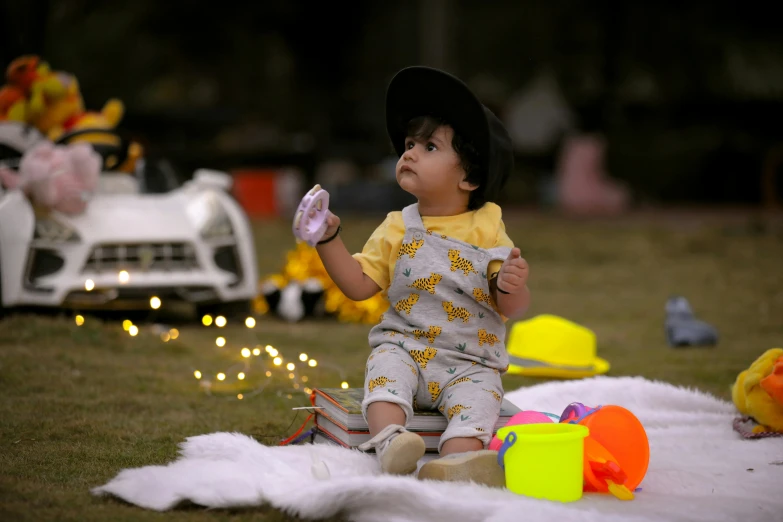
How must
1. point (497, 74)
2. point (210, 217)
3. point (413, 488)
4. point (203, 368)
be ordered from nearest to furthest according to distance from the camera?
point (413, 488) < point (203, 368) < point (210, 217) < point (497, 74)

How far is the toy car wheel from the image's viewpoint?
5641mm

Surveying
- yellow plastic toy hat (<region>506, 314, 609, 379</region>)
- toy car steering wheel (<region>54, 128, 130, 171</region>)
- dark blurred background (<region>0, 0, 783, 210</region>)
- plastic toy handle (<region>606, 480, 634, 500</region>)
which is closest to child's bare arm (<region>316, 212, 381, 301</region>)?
plastic toy handle (<region>606, 480, 634, 500</region>)

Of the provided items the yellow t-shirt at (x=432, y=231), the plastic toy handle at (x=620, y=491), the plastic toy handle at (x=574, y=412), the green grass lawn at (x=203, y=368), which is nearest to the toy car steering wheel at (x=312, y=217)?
the yellow t-shirt at (x=432, y=231)

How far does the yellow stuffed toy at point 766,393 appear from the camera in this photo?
3.06 metres

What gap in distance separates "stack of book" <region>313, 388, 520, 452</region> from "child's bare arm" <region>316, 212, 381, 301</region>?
0.97 feet

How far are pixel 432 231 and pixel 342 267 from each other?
295 millimetres

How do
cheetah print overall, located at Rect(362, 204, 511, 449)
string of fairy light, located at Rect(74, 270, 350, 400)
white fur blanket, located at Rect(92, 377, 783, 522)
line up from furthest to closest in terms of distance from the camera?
string of fairy light, located at Rect(74, 270, 350, 400)
cheetah print overall, located at Rect(362, 204, 511, 449)
white fur blanket, located at Rect(92, 377, 783, 522)

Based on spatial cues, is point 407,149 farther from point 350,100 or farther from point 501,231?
point 350,100

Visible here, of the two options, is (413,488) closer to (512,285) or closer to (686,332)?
(512,285)

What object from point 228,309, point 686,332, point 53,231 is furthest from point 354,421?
point 228,309

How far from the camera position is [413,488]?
226cm

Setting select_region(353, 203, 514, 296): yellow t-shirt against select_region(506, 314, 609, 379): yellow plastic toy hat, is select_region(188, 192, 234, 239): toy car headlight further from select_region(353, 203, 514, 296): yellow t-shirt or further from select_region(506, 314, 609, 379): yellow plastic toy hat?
select_region(353, 203, 514, 296): yellow t-shirt

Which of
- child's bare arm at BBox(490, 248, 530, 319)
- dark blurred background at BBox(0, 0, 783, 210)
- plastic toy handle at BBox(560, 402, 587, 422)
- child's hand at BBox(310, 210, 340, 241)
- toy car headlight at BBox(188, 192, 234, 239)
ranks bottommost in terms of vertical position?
plastic toy handle at BBox(560, 402, 587, 422)

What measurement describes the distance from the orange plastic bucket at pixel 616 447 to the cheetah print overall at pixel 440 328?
311 millimetres
